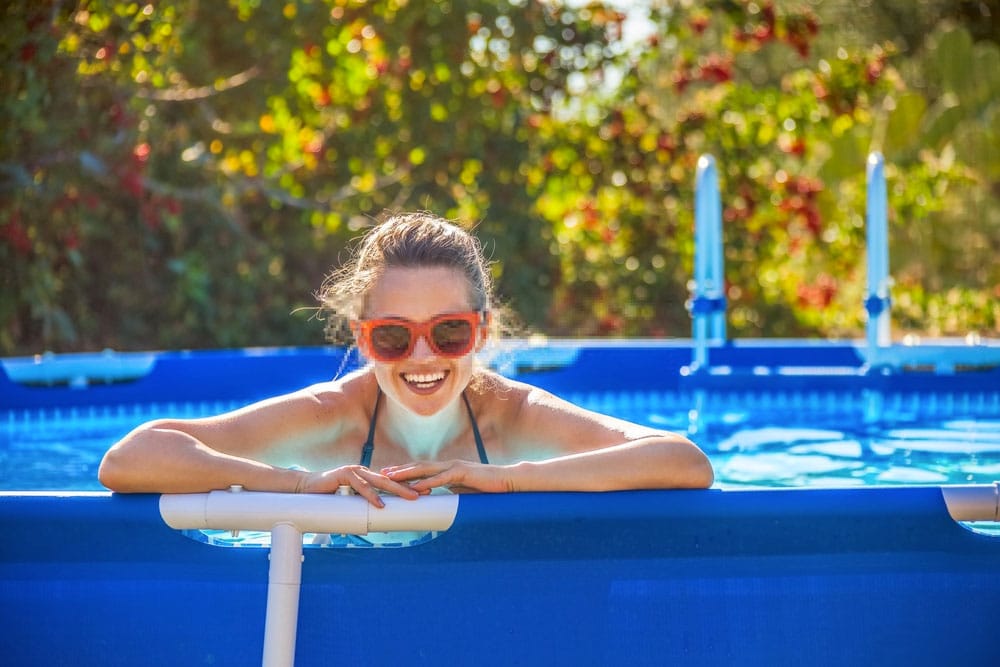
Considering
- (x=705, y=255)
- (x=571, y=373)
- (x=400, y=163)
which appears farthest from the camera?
(x=400, y=163)

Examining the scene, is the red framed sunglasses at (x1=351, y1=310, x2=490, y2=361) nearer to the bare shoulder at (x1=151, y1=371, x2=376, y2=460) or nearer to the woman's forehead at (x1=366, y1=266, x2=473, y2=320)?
the woman's forehead at (x1=366, y1=266, x2=473, y2=320)

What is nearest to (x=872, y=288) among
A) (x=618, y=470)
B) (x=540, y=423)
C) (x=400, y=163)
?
(x=540, y=423)

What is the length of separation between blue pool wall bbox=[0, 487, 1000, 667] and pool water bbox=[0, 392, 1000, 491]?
206cm

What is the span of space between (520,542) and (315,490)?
40 cm

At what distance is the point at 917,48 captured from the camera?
15.1m

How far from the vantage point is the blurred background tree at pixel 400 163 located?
283 inches

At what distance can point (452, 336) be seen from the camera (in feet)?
8.83

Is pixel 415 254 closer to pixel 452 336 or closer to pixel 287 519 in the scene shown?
pixel 452 336

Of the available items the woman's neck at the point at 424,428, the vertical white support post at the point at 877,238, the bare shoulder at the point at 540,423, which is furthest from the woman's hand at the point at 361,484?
the vertical white support post at the point at 877,238

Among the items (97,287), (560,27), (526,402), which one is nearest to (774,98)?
(560,27)

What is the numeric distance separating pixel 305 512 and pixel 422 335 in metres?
0.62

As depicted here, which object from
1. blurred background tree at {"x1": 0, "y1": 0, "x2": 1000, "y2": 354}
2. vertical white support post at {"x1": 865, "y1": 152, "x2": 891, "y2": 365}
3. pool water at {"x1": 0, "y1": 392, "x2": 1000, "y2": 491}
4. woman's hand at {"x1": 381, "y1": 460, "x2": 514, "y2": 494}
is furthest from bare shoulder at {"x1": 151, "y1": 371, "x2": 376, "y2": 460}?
blurred background tree at {"x1": 0, "y1": 0, "x2": 1000, "y2": 354}

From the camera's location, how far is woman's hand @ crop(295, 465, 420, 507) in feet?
7.23

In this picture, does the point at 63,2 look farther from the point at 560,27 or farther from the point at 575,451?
the point at 575,451
